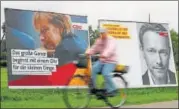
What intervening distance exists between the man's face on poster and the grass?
908 mm

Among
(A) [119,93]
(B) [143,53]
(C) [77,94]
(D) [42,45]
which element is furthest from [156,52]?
(C) [77,94]

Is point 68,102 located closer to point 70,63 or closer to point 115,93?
point 115,93

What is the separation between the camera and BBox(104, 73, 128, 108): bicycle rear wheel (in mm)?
10516

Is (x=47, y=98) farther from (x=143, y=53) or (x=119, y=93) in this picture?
(x=143, y=53)

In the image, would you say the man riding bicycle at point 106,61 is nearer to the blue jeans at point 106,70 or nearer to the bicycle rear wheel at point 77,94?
the blue jeans at point 106,70

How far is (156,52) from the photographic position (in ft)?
71.9

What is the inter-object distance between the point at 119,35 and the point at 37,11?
13.9 ft

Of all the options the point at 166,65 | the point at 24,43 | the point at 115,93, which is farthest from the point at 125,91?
the point at 166,65

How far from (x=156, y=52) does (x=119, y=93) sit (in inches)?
456

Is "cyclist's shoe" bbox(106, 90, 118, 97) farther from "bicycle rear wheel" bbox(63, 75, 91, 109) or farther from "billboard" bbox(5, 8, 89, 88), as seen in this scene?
"billboard" bbox(5, 8, 89, 88)

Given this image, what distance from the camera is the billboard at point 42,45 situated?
57.0 ft

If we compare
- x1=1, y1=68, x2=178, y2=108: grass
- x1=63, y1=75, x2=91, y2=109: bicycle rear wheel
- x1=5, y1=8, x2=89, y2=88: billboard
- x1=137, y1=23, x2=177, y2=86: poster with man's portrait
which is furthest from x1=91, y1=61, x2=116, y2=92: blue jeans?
x1=137, y1=23, x2=177, y2=86: poster with man's portrait

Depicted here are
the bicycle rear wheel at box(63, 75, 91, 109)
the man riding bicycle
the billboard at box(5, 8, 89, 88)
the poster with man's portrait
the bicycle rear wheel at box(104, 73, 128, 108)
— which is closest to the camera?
the bicycle rear wheel at box(63, 75, 91, 109)

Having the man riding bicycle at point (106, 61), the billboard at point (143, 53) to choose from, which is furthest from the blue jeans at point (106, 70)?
the billboard at point (143, 53)
